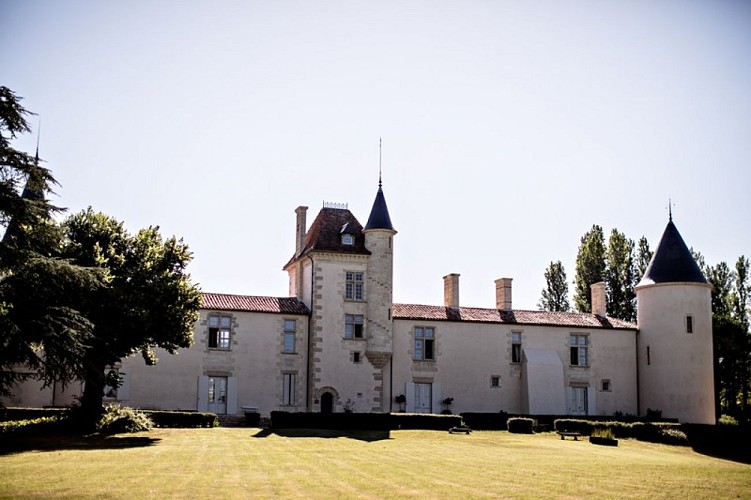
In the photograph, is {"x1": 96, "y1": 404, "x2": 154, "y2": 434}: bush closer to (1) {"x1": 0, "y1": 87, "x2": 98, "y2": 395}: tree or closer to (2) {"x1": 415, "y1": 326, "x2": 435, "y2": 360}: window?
(1) {"x1": 0, "y1": 87, "x2": 98, "y2": 395}: tree

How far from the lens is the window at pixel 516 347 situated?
4162 cm

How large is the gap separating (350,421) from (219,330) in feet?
26.6

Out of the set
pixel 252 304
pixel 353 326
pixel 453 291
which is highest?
pixel 453 291

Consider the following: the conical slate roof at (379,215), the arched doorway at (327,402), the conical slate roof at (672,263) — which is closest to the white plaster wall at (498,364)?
the arched doorway at (327,402)

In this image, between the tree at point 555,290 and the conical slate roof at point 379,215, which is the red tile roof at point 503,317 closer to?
the conical slate roof at point 379,215

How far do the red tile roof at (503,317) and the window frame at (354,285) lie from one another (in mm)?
2158

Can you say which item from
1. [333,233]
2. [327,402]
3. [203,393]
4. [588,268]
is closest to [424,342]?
[327,402]

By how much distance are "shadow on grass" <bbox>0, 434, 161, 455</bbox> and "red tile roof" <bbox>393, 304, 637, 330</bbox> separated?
17026mm

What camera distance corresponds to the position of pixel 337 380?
37656mm

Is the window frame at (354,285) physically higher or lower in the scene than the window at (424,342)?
higher

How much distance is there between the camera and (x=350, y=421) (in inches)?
1270

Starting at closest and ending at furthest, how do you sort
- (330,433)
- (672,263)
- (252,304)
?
(330,433) → (252,304) → (672,263)

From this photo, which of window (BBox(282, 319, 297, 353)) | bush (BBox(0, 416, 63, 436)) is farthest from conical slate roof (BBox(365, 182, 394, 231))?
bush (BBox(0, 416, 63, 436))

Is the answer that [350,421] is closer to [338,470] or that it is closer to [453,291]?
[453,291]
